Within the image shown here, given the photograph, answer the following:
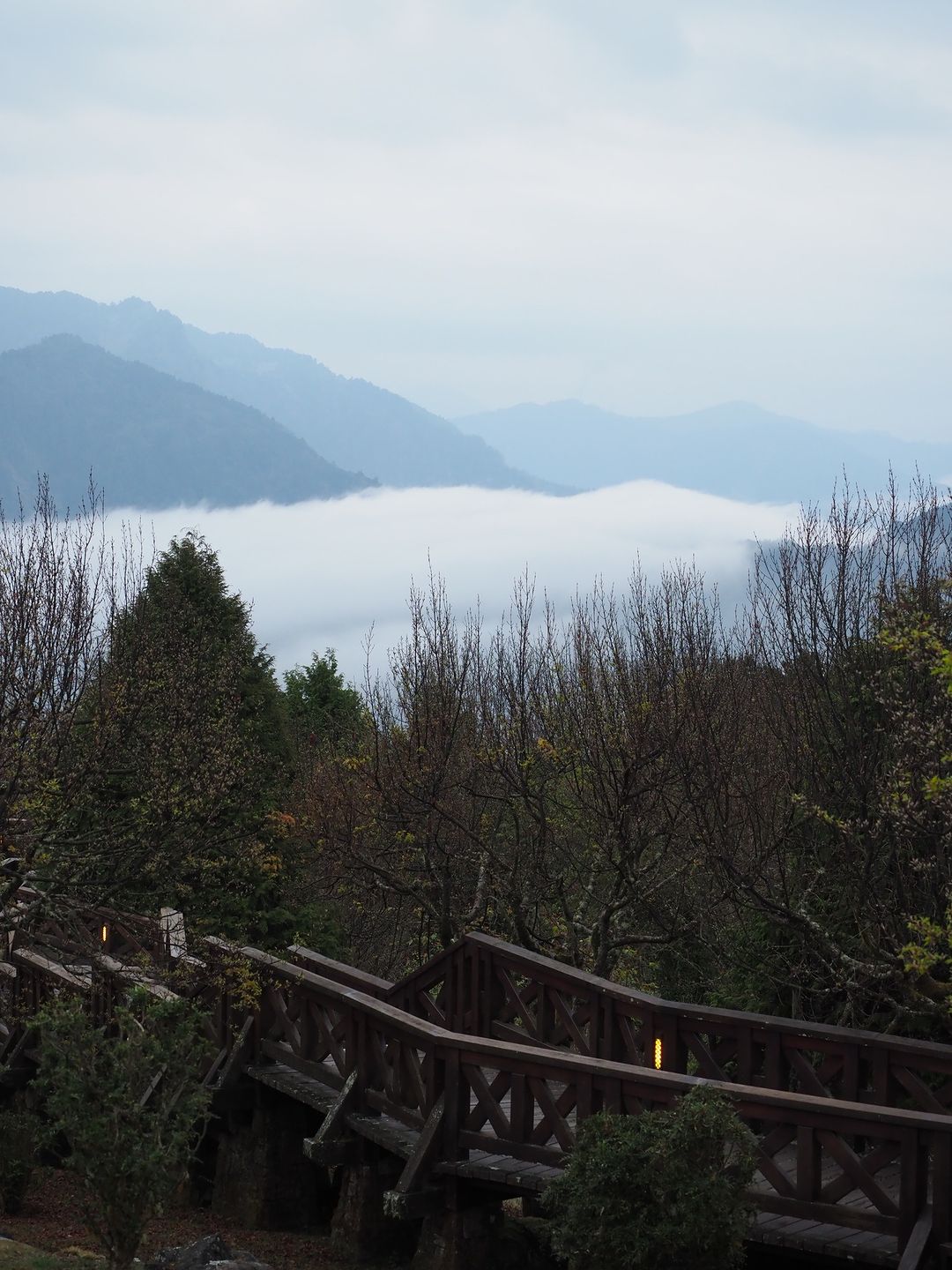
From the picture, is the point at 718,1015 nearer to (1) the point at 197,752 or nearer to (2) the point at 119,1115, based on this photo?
(2) the point at 119,1115

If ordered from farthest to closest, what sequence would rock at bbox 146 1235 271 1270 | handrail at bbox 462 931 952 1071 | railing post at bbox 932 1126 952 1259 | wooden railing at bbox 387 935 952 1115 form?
wooden railing at bbox 387 935 952 1115, handrail at bbox 462 931 952 1071, rock at bbox 146 1235 271 1270, railing post at bbox 932 1126 952 1259

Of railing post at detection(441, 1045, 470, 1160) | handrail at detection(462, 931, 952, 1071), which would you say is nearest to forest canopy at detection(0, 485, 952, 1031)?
handrail at detection(462, 931, 952, 1071)

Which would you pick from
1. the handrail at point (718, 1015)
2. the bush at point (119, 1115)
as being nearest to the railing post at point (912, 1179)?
the handrail at point (718, 1015)

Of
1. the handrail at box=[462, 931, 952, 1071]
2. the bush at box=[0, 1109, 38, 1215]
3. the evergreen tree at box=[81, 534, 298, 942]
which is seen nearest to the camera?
the handrail at box=[462, 931, 952, 1071]

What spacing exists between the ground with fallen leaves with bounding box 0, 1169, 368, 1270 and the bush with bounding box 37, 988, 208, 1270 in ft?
5.60

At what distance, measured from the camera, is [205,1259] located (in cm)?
1168

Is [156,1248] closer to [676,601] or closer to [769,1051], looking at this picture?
[769,1051]

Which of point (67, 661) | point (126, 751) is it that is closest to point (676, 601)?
point (126, 751)

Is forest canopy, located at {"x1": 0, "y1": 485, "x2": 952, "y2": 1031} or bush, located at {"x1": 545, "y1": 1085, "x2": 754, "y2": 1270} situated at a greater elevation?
forest canopy, located at {"x1": 0, "y1": 485, "x2": 952, "y2": 1031}

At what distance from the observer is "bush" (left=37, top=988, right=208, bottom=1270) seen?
1109 cm

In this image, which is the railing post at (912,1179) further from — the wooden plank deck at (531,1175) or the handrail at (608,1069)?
the wooden plank deck at (531,1175)

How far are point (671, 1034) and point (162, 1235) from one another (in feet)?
19.6

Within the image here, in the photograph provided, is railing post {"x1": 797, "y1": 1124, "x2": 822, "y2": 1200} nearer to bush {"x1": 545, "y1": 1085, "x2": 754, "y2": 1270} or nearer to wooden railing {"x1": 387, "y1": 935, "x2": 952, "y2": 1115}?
bush {"x1": 545, "y1": 1085, "x2": 754, "y2": 1270}

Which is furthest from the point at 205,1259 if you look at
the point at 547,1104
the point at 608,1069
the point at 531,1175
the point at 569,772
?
the point at 569,772
